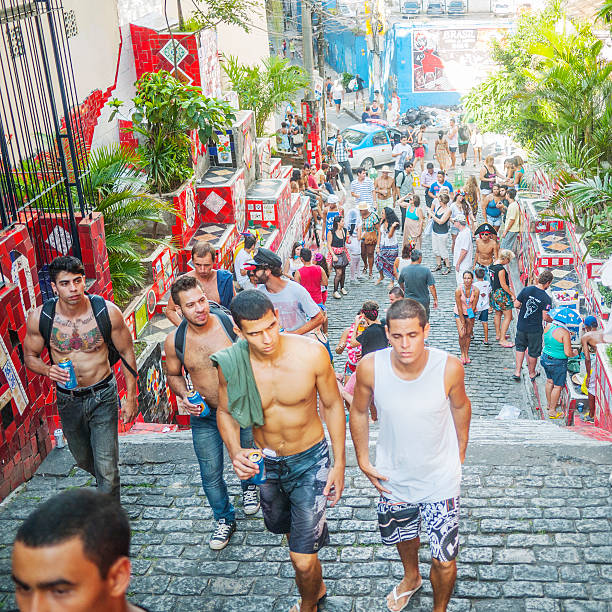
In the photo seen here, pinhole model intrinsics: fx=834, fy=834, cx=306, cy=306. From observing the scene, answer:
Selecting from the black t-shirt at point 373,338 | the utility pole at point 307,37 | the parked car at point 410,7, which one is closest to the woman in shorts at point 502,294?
the black t-shirt at point 373,338

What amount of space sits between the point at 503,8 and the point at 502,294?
86.4ft

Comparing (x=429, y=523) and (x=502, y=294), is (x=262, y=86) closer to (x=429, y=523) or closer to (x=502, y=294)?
(x=502, y=294)

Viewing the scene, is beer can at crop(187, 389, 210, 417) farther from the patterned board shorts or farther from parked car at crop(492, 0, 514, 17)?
parked car at crop(492, 0, 514, 17)

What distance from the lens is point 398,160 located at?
854 inches

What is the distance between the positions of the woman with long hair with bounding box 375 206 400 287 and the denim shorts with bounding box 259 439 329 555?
34.3 feet

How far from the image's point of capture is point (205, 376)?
5250 mm

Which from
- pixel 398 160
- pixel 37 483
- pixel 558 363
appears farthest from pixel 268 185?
pixel 37 483

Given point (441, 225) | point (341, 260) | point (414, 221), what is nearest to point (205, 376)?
point (341, 260)

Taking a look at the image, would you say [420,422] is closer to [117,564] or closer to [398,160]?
[117,564]

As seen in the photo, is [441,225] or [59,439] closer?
[59,439]

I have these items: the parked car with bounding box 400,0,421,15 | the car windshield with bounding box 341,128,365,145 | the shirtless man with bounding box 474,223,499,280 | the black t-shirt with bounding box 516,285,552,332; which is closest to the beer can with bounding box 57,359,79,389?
the black t-shirt with bounding box 516,285,552,332

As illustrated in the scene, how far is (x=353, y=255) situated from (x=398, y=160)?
6.88m

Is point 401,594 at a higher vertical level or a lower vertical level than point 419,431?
lower

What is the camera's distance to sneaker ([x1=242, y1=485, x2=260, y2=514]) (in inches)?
213
